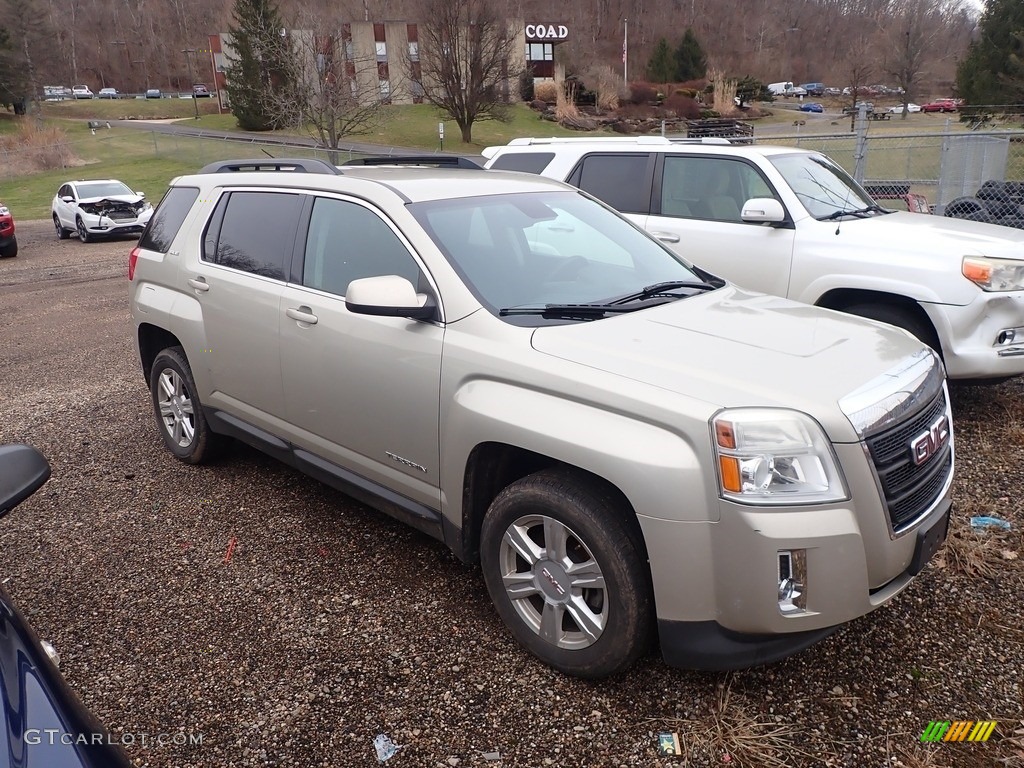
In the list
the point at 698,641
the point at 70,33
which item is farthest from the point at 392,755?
the point at 70,33

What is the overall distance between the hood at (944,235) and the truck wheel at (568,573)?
3769 millimetres

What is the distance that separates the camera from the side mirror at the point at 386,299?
307 cm

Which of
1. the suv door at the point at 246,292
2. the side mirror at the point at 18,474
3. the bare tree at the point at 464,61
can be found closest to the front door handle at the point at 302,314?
the suv door at the point at 246,292

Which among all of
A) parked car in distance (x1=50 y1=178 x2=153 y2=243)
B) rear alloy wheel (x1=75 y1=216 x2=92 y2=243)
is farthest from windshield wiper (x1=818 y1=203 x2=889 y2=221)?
rear alloy wheel (x1=75 y1=216 x2=92 y2=243)

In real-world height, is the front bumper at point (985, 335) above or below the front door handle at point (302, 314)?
below

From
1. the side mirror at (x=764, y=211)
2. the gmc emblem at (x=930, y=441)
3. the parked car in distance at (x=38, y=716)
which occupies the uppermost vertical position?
the side mirror at (x=764, y=211)

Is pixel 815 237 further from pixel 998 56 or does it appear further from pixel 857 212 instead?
pixel 998 56

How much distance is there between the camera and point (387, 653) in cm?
311

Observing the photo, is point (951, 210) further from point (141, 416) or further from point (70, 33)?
point (70, 33)

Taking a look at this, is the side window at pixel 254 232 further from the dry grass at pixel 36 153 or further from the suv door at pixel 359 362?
the dry grass at pixel 36 153

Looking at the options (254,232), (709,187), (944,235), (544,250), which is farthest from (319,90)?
(544,250)

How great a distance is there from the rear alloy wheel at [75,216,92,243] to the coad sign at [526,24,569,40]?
202ft

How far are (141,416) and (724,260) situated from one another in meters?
4.75

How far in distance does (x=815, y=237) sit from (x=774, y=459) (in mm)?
3791
